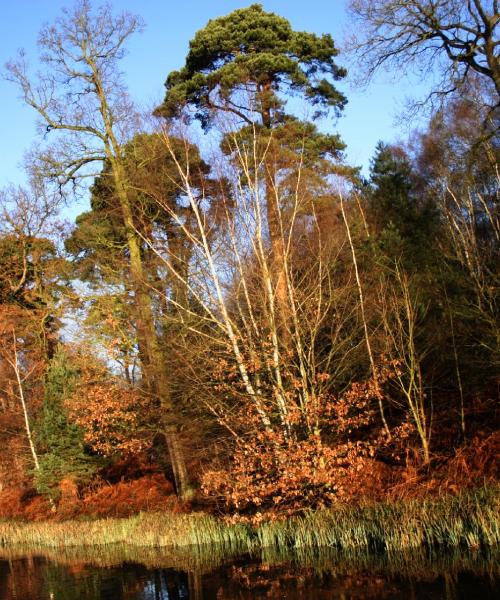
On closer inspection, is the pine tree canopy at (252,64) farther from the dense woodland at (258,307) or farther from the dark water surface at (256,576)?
the dark water surface at (256,576)

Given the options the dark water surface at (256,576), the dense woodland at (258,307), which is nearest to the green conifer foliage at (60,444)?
the dense woodland at (258,307)

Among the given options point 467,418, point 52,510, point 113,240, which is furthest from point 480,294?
point 52,510

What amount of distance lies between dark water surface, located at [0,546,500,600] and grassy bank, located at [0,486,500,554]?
273mm

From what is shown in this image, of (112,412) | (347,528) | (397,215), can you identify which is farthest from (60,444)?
(397,215)

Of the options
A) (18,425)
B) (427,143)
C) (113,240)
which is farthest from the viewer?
(427,143)

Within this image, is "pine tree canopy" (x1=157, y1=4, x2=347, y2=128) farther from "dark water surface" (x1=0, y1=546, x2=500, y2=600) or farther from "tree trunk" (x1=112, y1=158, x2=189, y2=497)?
"dark water surface" (x1=0, y1=546, x2=500, y2=600)

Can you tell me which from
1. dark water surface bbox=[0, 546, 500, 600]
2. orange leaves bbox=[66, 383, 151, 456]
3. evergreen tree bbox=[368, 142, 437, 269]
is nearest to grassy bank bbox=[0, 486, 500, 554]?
dark water surface bbox=[0, 546, 500, 600]

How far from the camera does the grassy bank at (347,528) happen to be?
31.0 feet

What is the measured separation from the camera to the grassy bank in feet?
31.0

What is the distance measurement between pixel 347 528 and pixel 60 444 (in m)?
12.2

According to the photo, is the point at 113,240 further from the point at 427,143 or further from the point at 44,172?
the point at 427,143

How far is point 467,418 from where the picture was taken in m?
13.5

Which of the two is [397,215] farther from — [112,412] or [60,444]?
[60,444]

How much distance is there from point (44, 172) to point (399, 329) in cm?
1145
